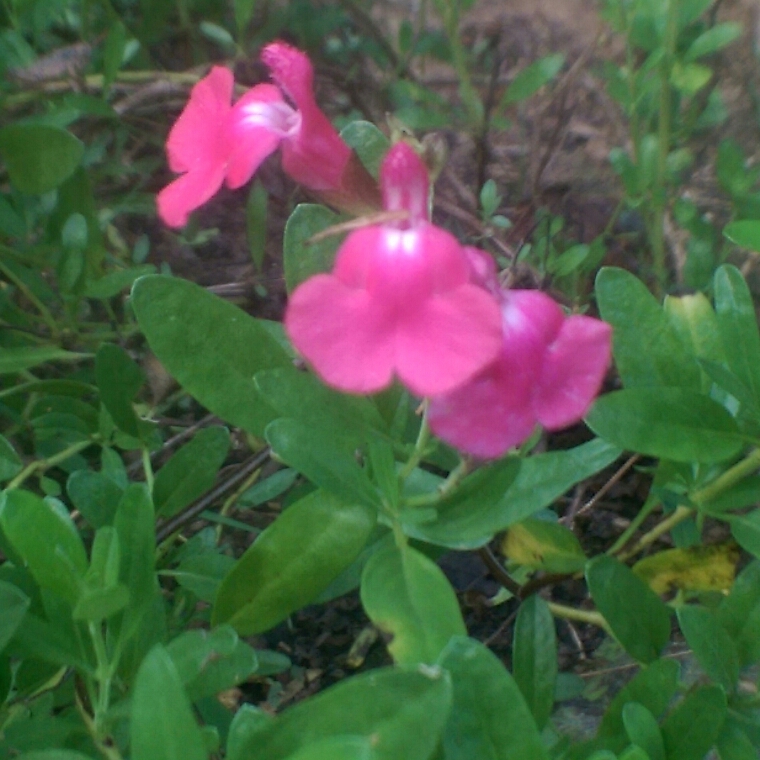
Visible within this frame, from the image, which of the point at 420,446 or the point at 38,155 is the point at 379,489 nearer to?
the point at 420,446

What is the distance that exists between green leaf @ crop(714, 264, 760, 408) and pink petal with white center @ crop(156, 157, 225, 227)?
0.41 meters

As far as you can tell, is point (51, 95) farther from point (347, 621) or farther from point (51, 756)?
point (51, 756)

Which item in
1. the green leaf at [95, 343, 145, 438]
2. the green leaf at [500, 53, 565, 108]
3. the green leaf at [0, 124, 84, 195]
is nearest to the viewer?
the green leaf at [95, 343, 145, 438]

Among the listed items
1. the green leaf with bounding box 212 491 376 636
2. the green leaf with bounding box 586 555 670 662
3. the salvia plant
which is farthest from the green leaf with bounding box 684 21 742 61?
the green leaf with bounding box 212 491 376 636

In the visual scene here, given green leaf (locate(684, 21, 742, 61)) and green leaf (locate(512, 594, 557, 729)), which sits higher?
green leaf (locate(684, 21, 742, 61))

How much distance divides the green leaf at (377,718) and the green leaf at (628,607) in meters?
0.28

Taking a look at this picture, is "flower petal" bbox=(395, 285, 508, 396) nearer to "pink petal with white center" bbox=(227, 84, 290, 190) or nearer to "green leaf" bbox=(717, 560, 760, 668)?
"pink petal with white center" bbox=(227, 84, 290, 190)

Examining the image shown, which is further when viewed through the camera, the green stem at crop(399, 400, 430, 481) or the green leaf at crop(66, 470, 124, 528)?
the green leaf at crop(66, 470, 124, 528)

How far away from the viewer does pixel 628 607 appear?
733 mm

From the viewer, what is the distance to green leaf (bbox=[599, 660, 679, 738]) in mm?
651

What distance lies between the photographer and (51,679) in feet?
2.53

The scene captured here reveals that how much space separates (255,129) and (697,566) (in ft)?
1.78

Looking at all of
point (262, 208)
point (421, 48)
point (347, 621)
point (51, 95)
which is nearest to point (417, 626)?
point (347, 621)

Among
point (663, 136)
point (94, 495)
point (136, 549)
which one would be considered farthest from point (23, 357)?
point (663, 136)
